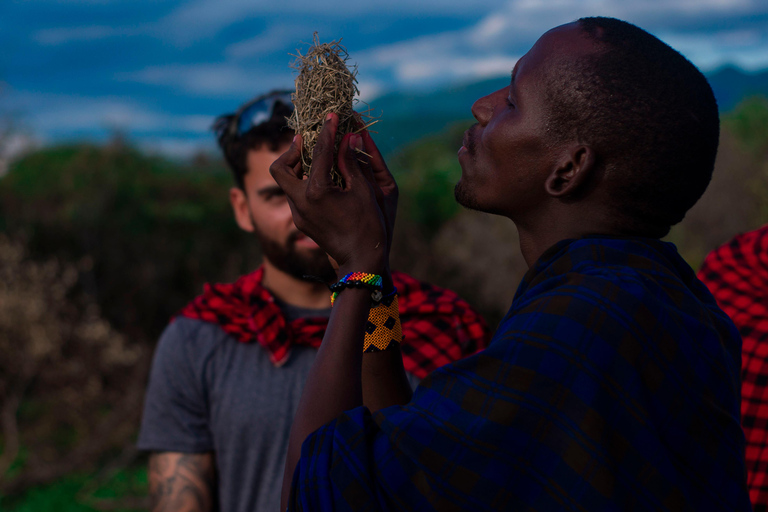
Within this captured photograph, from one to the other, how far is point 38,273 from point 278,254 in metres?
6.74

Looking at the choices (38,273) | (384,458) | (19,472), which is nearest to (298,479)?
(384,458)

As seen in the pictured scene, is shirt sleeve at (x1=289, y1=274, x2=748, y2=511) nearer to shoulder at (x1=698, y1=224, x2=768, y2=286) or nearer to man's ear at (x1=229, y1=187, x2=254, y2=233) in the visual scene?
shoulder at (x1=698, y1=224, x2=768, y2=286)

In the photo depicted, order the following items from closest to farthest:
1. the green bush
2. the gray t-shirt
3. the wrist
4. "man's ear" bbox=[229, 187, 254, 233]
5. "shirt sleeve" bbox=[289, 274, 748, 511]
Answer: "shirt sleeve" bbox=[289, 274, 748, 511] → the wrist → the gray t-shirt → "man's ear" bbox=[229, 187, 254, 233] → the green bush

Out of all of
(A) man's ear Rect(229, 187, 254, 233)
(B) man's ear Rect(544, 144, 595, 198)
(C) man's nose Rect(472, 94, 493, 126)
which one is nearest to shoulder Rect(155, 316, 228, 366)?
(A) man's ear Rect(229, 187, 254, 233)

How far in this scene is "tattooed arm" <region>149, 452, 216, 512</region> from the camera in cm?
258

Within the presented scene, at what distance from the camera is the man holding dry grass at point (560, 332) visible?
1.27 metres

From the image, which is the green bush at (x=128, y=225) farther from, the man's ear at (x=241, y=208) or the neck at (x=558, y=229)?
the neck at (x=558, y=229)

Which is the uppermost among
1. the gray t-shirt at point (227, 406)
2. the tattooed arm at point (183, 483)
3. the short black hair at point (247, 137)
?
the short black hair at point (247, 137)

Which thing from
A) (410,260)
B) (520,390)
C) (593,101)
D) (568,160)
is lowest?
(410,260)

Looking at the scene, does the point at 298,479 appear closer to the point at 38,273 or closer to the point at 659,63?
the point at 659,63

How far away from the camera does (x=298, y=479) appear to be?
140 centimetres

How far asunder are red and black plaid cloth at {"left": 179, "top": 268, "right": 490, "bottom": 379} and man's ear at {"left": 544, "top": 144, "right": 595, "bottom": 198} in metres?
1.26

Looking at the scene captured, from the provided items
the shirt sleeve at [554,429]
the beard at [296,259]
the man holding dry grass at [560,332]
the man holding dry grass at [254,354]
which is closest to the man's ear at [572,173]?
the man holding dry grass at [560,332]

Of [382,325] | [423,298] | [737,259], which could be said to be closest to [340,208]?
[382,325]
